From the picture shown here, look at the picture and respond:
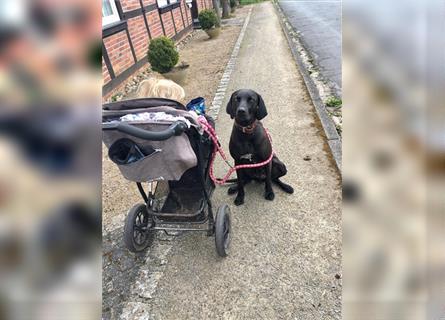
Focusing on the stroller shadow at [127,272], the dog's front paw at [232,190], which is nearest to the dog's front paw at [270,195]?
the dog's front paw at [232,190]

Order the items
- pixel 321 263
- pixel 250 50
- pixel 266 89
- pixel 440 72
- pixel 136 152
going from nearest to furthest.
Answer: pixel 440 72, pixel 136 152, pixel 321 263, pixel 266 89, pixel 250 50

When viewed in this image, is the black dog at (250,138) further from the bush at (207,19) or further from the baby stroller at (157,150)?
the bush at (207,19)

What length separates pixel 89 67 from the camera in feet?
1.72

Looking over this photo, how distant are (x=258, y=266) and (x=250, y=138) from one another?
3.78 ft

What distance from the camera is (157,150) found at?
1.93m

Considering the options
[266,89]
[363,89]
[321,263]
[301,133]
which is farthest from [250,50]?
[363,89]

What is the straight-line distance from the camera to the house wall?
6441 mm

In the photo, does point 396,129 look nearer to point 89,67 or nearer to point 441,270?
point 441,270

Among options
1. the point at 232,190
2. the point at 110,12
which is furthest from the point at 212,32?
the point at 232,190

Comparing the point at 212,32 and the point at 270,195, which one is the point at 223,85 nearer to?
the point at 270,195

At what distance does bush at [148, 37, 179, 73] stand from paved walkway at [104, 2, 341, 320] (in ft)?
13.7

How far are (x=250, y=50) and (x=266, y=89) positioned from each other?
12.8ft

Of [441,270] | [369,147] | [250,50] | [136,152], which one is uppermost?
[369,147]

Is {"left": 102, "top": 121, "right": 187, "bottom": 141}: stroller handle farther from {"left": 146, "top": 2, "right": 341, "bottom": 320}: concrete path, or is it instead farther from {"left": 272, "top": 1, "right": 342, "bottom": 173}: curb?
{"left": 272, "top": 1, "right": 342, "bottom": 173}: curb
